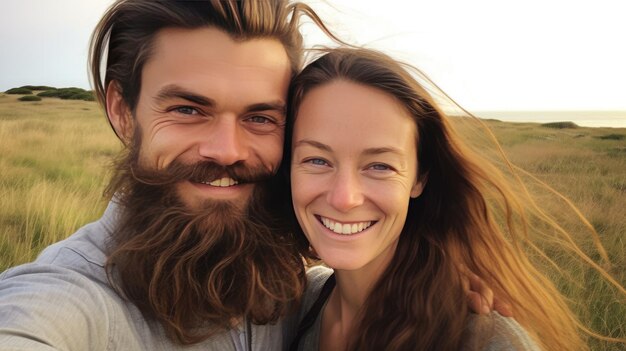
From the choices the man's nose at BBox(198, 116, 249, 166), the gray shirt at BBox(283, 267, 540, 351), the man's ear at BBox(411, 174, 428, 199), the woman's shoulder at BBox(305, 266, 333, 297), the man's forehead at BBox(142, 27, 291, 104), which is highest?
the man's forehead at BBox(142, 27, 291, 104)

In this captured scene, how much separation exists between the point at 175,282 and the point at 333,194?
0.77 m

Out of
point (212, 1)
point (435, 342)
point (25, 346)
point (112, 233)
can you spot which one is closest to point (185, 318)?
point (112, 233)

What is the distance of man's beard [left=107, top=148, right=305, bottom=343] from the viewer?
2203 millimetres

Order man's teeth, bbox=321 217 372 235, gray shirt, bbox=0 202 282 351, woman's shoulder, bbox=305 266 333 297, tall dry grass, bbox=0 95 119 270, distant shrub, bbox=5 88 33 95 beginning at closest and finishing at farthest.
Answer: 1. gray shirt, bbox=0 202 282 351
2. man's teeth, bbox=321 217 372 235
3. woman's shoulder, bbox=305 266 333 297
4. tall dry grass, bbox=0 95 119 270
5. distant shrub, bbox=5 88 33 95

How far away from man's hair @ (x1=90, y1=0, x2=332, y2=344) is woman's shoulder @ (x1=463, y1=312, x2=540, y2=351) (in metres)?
0.85

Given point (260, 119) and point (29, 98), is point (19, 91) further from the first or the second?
point (260, 119)

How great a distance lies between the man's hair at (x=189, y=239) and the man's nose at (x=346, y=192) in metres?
0.41

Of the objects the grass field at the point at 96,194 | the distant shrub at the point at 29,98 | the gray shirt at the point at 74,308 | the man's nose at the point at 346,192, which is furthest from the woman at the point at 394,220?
the distant shrub at the point at 29,98

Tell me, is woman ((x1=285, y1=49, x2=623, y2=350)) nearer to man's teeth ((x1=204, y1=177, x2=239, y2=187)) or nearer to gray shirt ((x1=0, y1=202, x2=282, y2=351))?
man's teeth ((x1=204, y1=177, x2=239, y2=187))

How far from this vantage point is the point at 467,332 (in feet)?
7.93

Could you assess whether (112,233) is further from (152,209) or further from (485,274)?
(485,274)

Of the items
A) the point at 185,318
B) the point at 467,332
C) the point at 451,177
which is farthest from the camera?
the point at 451,177

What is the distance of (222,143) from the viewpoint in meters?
2.42

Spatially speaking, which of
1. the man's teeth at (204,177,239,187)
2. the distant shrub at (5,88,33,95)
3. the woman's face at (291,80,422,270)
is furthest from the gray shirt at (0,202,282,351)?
the distant shrub at (5,88,33,95)
